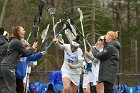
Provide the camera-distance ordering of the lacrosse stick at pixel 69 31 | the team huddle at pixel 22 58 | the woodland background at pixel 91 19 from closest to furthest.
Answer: the team huddle at pixel 22 58, the lacrosse stick at pixel 69 31, the woodland background at pixel 91 19

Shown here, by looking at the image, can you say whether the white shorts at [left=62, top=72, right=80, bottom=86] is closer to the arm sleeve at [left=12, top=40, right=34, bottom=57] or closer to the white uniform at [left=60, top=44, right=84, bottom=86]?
the white uniform at [left=60, top=44, right=84, bottom=86]

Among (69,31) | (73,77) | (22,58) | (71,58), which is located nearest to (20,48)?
→ (22,58)

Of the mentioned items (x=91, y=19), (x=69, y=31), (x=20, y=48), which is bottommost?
(x=20, y=48)

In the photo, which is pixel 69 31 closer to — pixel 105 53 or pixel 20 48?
pixel 105 53

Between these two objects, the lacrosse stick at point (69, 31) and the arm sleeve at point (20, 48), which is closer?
the arm sleeve at point (20, 48)

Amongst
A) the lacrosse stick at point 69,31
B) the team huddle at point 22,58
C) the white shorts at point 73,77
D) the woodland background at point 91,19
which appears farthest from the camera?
the woodland background at point 91,19

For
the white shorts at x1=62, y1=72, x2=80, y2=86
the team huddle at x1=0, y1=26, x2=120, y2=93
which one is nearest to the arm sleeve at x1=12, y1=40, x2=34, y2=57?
the team huddle at x1=0, y1=26, x2=120, y2=93

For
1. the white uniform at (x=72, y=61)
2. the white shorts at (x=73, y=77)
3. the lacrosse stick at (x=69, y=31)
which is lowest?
the white shorts at (x=73, y=77)

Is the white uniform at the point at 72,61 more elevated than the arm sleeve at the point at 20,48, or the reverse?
the arm sleeve at the point at 20,48

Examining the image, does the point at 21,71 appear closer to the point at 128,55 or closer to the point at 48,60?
the point at 48,60

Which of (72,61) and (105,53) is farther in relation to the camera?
(72,61)

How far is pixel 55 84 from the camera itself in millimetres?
13336

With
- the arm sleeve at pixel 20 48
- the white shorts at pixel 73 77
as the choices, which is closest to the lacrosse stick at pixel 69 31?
the white shorts at pixel 73 77

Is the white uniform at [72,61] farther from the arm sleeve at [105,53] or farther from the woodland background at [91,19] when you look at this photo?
the woodland background at [91,19]
